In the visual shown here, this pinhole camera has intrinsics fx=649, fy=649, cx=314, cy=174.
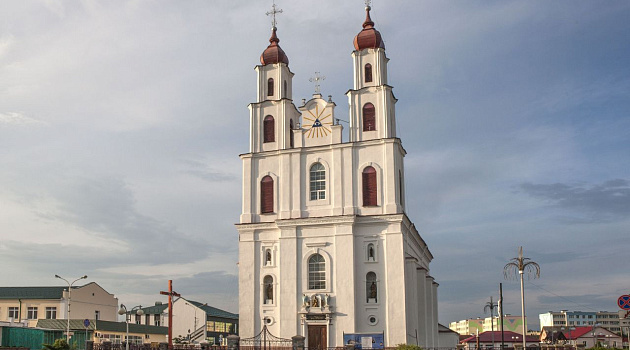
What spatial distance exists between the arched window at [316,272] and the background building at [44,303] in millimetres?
42274

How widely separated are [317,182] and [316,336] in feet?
36.7

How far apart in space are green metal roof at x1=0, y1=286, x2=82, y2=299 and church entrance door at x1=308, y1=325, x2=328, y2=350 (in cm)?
4386

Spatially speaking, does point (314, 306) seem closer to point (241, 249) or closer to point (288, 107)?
point (241, 249)

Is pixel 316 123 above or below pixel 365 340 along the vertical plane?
above

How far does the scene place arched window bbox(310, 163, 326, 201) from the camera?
48.2 meters

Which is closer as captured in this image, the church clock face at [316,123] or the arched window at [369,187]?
the arched window at [369,187]

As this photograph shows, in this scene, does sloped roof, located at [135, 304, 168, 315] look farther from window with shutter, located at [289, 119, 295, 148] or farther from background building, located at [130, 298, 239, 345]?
window with shutter, located at [289, 119, 295, 148]

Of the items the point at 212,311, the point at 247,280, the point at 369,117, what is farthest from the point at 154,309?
the point at 369,117

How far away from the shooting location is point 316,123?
49.4 meters

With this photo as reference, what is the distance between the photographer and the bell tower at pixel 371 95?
4806 cm

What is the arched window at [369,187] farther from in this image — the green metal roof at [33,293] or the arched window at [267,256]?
the green metal roof at [33,293]

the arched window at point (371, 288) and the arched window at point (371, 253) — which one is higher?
the arched window at point (371, 253)

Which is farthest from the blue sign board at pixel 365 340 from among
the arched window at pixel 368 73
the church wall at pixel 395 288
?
the arched window at pixel 368 73

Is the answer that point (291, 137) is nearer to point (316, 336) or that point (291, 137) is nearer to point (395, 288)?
point (395, 288)
